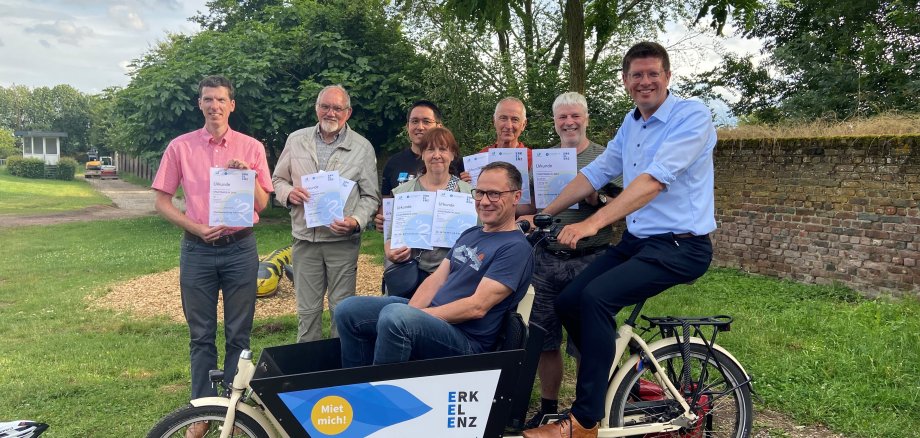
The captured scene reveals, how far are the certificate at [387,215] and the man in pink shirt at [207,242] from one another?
0.82m

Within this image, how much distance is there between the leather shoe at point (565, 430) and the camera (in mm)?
3168

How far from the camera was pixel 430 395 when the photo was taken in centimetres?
275

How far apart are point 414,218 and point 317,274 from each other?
1.00 m

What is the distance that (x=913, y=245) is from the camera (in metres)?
7.30

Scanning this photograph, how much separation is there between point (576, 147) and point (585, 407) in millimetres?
1675

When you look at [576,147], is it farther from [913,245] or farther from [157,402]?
[913,245]

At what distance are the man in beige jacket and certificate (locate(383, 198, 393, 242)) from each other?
0.21 m

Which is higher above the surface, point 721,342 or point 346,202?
point 346,202

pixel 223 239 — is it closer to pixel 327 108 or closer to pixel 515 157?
pixel 327 108

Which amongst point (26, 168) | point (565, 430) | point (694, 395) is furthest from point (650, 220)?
point (26, 168)

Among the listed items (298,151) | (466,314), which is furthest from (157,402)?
(466,314)

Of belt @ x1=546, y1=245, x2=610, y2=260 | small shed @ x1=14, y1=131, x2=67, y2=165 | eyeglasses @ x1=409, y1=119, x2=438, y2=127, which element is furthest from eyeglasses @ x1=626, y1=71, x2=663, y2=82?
small shed @ x1=14, y1=131, x2=67, y2=165

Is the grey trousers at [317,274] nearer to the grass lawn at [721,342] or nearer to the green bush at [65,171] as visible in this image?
the grass lawn at [721,342]

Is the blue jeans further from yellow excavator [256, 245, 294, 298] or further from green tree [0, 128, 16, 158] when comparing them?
green tree [0, 128, 16, 158]
